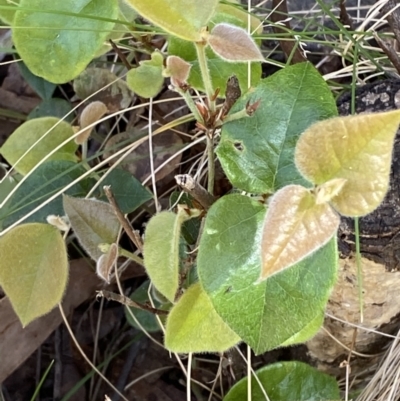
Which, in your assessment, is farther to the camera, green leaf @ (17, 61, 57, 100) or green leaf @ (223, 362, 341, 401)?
green leaf @ (17, 61, 57, 100)

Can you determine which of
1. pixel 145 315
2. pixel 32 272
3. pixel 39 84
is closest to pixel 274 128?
pixel 32 272

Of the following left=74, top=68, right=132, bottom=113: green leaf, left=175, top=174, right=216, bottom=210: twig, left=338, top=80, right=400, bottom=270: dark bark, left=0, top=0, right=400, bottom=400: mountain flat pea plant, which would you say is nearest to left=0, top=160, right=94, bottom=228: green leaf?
left=0, top=0, right=400, bottom=400: mountain flat pea plant

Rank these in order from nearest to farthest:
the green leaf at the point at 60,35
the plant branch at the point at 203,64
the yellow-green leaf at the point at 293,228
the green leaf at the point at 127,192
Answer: the yellow-green leaf at the point at 293,228 → the plant branch at the point at 203,64 → the green leaf at the point at 60,35 → the green leaf at the point at 127,192

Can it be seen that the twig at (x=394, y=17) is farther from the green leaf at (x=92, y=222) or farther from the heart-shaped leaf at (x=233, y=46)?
the green leaf at (x=92, y=222)

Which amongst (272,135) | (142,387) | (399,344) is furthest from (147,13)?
(142,387)

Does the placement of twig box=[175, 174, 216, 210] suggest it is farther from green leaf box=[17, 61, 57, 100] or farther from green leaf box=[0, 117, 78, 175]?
green leaf box=[17, 61, 57, 100]

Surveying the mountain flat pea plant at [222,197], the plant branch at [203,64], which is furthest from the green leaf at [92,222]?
the plant branch at [203,64]
